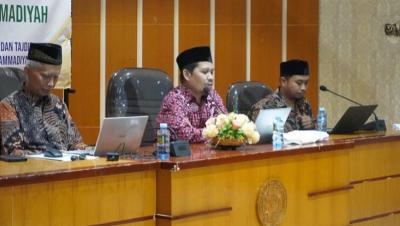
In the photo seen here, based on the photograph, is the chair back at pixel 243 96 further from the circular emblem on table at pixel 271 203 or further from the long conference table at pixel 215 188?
the circular emblem on table at pixel 271 203

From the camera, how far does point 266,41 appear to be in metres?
7.55

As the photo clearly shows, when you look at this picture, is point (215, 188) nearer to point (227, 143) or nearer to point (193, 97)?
point (227, 143)

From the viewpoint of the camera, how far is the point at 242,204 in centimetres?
401

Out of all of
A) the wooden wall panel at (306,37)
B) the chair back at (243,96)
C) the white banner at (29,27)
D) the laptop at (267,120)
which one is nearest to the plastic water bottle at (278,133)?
the laptop at (267,120)

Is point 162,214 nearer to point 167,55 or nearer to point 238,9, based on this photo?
point 167,55

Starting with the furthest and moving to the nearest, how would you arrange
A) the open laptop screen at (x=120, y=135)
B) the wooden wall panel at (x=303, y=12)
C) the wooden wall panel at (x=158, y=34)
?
the wooden wall panel at (x=303, y=12) < the wooden wall panel at (x=158, y=34) < the open laptop screen at (x=120, y=135)

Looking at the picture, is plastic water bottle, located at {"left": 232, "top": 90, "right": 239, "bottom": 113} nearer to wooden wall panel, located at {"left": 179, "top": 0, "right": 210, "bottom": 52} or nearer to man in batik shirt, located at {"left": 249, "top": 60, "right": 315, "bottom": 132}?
Answer: man in batik shirt, located at {"left": 249, "top": 60, "right": 315, "bottom": 132}

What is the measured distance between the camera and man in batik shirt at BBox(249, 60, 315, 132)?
5.53 m

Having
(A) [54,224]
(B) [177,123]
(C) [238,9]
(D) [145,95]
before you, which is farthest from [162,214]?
(C) [238,9]

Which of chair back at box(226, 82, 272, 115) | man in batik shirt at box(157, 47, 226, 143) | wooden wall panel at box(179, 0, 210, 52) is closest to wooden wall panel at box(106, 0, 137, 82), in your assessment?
wooden wall panel at box(179, 0, 210, 52)

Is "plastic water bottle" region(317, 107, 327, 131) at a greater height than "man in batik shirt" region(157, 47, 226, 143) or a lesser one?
lesser

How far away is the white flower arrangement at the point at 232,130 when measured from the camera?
420 centimetres

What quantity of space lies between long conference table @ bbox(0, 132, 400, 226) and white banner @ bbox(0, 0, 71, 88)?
1290 millimetres

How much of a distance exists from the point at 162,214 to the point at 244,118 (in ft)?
2.79
